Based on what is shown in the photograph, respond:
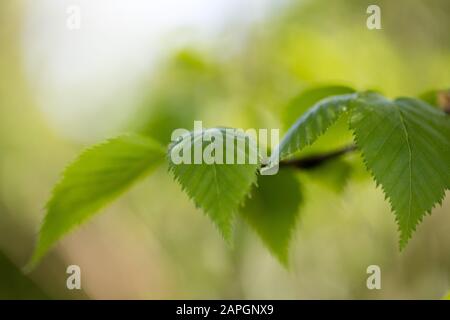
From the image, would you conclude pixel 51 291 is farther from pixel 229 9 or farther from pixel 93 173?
pixel 93 173

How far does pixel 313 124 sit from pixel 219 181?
0.30 feet

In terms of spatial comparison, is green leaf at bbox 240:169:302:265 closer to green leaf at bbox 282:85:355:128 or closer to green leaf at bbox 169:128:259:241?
green leaf at bbox 282:85:355:128

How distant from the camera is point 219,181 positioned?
1.20 feet

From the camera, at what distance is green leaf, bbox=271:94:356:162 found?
0.40m

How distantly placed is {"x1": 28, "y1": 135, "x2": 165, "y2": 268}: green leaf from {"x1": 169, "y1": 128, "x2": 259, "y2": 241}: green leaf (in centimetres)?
12

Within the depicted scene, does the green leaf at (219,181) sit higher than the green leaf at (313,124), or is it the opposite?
the green leaf at (313,124)

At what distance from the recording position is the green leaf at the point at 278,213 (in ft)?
1.82

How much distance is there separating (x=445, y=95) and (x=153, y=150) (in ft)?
0.95

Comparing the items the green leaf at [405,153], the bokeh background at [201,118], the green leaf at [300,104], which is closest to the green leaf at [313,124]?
the green leaf at [405,153]

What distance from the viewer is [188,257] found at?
5.62 feet

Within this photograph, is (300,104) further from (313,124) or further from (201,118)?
(201,118)

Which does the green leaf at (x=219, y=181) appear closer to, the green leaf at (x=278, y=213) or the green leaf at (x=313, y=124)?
the green leaf at (x=313, y=124)

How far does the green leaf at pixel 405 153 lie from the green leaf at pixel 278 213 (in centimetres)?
15
